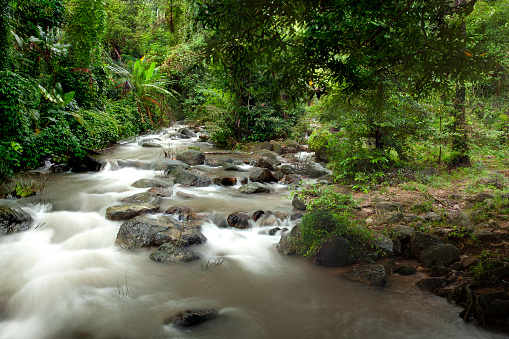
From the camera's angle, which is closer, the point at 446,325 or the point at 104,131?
the point at 446,325

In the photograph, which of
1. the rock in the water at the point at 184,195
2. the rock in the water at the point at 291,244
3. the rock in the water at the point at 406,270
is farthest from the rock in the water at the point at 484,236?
the rock in the water at the point at 184,195

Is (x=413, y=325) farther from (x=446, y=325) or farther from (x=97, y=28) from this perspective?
(x=97, y=28)

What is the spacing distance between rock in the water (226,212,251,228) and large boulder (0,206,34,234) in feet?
11.8

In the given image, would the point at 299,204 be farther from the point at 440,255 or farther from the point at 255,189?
the point at 440,255

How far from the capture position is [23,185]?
7.39 m

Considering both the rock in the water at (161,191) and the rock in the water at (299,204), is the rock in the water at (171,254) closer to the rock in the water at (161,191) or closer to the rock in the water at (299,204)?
the rock in the water at (299,204)

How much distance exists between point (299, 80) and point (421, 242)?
2870 mm

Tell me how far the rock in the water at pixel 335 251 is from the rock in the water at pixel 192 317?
180cm

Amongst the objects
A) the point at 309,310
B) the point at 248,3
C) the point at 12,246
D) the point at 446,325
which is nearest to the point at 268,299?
the point at 309,310

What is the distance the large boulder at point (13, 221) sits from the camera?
18.1 feet

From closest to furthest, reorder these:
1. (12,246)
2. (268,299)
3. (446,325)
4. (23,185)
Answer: (446,325) < (268,299) < (12,246) < (23,185)

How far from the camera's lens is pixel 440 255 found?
4.34 meters

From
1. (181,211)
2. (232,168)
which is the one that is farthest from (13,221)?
(232,168)

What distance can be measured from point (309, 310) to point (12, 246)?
4.73 m
